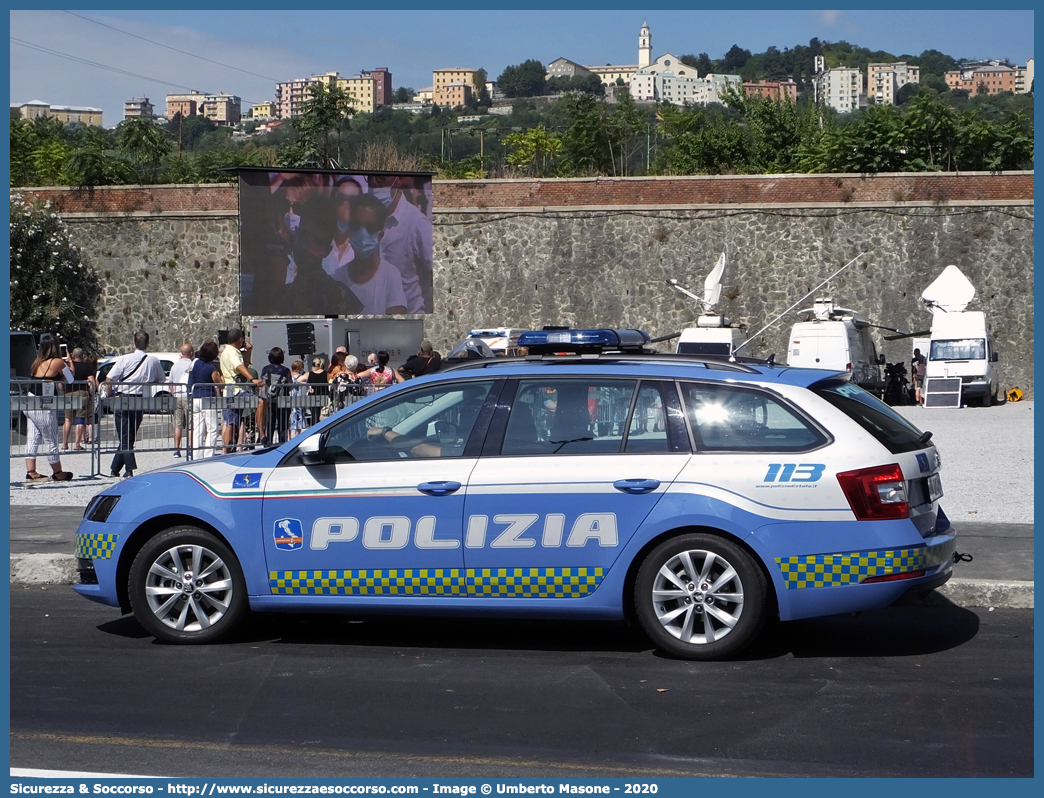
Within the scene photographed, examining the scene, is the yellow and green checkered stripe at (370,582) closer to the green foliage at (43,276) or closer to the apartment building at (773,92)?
the green foliage at (43,276)

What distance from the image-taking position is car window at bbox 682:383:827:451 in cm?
664

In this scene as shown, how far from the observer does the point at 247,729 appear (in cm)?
549

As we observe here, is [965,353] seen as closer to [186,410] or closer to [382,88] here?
[186,410]

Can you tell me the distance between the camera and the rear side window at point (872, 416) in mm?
6723

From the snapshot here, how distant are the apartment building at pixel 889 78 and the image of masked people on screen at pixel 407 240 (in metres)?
137

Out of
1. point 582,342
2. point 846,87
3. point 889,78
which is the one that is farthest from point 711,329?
point 846,87

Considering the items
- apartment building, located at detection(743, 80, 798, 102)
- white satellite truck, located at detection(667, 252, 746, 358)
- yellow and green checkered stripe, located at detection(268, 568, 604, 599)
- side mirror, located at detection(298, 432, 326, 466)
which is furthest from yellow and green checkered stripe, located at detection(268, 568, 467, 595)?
apartment building, located at detection(743, 80, 798, 102)

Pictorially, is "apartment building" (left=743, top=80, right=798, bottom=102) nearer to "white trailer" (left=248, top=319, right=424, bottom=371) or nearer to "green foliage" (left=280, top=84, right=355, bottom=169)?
"green foliage" (left=280, top=84, right=355, bottom=169)

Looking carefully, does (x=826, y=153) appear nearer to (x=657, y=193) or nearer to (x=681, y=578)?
(x=657, y=193)

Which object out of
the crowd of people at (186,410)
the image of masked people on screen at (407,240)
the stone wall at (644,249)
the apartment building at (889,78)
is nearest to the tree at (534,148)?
the stone wall at (644,249)

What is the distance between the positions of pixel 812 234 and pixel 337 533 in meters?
33.8

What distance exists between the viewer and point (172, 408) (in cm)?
1517

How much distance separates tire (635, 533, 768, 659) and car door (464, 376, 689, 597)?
275 millimetres

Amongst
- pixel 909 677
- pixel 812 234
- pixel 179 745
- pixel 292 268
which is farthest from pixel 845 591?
pixel 812 234
